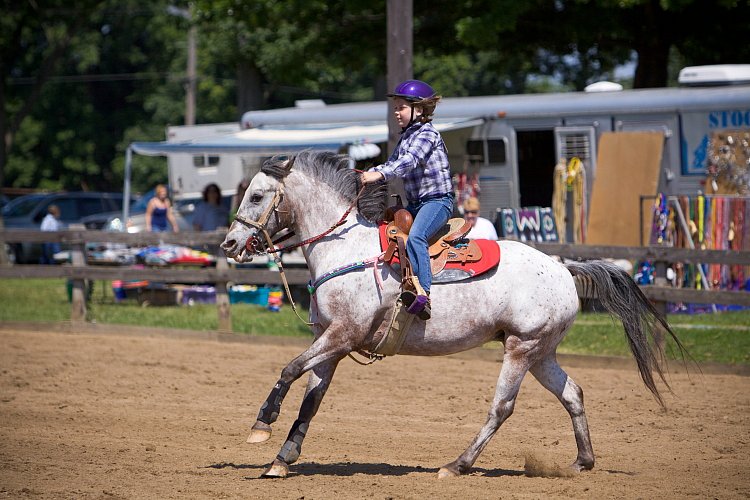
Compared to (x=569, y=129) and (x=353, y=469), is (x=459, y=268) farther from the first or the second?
(x=569, y=129)

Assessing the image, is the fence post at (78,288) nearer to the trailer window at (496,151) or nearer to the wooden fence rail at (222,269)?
the wooden fence rail at (222,269)

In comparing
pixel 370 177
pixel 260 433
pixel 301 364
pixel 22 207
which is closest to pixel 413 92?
pixel 370 177

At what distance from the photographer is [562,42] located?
20.9 m

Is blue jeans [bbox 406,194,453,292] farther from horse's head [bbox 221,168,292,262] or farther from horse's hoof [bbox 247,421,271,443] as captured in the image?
horse's hoof [bbox 247,421,271,443]

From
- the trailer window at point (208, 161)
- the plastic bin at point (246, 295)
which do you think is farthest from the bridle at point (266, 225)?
the trailer window at point (208, 161)

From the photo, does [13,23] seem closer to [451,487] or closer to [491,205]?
[491,205]

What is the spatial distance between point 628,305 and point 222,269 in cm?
754

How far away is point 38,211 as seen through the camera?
29.3 meters

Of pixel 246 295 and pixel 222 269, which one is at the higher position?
pixel 222 269

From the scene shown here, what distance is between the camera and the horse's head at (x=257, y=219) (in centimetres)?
703

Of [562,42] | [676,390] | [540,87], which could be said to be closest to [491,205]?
[562,42]

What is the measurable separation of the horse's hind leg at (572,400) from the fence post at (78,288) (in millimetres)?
9139

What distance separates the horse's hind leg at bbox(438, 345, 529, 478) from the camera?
6855 mm

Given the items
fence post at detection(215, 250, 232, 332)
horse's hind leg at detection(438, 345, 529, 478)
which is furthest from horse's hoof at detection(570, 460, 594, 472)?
fence post at detection(215, 250, 232, 332)
